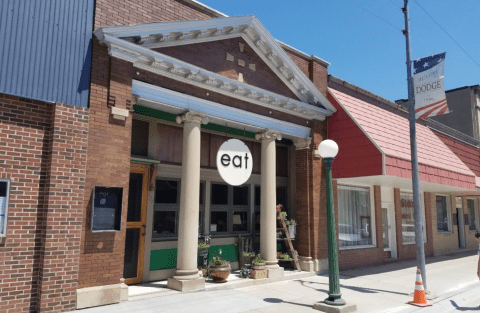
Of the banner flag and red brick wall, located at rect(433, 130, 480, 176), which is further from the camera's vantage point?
red brick wall, located at rect(433, 130, 480, 176)

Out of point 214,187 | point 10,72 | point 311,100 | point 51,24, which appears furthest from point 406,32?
point 10,72

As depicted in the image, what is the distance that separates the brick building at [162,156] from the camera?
670 cm

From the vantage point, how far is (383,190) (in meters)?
15.4

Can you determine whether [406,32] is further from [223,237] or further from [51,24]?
[51,24]

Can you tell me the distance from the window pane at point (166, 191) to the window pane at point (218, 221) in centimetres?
144

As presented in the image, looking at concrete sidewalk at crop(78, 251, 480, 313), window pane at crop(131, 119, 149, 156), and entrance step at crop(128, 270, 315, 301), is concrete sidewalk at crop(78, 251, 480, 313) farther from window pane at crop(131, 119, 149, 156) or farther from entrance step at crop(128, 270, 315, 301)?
window pane at crop(131, 119, 149, 156)

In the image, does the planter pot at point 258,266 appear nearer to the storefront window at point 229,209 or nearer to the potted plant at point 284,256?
the potted plant at point 284,256

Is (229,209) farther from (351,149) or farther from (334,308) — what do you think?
(334,308)

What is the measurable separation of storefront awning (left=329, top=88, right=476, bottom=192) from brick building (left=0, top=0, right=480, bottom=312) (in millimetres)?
73

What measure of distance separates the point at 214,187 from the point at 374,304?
5.53 metres

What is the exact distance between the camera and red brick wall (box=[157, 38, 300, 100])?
9.34 meters

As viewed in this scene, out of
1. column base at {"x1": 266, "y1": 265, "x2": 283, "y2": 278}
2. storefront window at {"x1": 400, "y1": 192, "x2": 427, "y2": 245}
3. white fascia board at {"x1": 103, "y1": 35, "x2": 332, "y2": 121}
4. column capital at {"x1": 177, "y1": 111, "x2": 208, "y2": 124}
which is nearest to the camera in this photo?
white fascia board at {"x1": 103, "y1": 35, "x2": 332, "y2": 121}

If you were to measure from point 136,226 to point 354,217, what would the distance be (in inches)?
328

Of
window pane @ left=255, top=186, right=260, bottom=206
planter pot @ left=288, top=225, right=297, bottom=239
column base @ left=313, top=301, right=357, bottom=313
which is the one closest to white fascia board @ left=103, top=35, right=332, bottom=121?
window pane @ left=255, top=186, right=260, bottom=206
